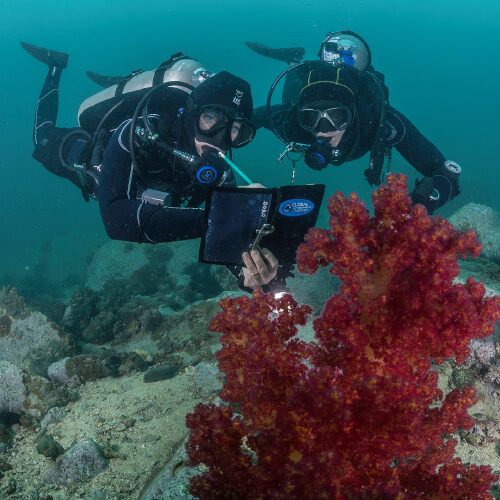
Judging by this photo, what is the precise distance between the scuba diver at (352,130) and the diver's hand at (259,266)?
3.44 meters

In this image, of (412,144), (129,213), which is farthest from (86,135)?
(412,144)

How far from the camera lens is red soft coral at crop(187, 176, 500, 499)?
4.71 ft

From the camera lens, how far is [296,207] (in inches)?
95.4

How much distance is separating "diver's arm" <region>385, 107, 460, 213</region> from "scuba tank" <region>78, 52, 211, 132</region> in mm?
3305

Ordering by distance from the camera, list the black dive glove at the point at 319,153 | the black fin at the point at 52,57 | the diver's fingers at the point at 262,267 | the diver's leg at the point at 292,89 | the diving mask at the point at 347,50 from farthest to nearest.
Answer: the black fin at the point at 52,57 → the diver's leg at the point at 292,89 → the diving mask at the point at 347,50 → the black dive glove at the point at 319,153 → the diver's fingers at the point at 262,267

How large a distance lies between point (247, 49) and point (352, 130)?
3182 inches

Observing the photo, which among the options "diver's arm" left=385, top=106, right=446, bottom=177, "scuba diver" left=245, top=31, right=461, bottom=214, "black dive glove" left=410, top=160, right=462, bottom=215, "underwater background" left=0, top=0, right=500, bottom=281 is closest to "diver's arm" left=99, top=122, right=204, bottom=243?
"scuba diver" left=245, top=31, right=461, bottom=214

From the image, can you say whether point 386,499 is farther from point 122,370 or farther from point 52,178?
point 52,178

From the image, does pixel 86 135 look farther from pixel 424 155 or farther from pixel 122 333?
pixel 424 155

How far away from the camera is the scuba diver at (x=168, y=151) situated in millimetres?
3232

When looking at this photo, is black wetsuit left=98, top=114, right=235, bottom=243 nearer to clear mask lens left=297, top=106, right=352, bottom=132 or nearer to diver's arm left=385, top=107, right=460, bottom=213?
clear mask lens left=297, top=106, right=352, bottom=132

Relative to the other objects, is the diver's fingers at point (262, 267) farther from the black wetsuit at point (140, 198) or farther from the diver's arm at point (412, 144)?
the diver's arm at point (412, 144)

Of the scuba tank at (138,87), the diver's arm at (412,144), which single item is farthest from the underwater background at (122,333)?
the scuba tank at (138,87)

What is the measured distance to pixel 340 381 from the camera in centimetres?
172
